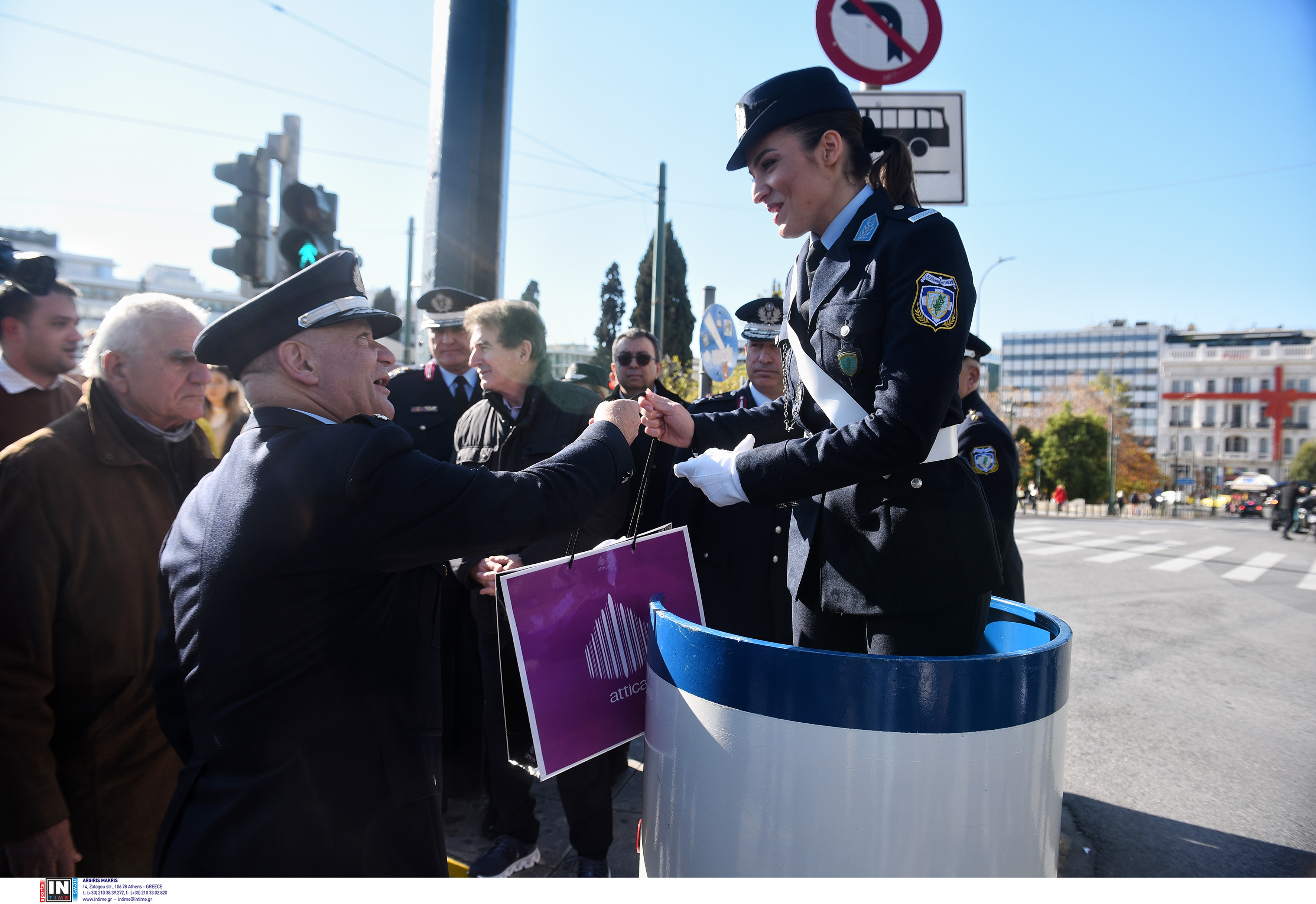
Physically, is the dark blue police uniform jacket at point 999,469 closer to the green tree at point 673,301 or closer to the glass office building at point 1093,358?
the green tree at point 673,301

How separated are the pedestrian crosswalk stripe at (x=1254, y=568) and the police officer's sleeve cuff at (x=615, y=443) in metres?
13.7

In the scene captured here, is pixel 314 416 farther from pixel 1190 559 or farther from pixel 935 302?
pixel 1190 559

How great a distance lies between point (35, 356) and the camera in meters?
3.40

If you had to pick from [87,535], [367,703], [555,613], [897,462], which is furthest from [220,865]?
[897,462]

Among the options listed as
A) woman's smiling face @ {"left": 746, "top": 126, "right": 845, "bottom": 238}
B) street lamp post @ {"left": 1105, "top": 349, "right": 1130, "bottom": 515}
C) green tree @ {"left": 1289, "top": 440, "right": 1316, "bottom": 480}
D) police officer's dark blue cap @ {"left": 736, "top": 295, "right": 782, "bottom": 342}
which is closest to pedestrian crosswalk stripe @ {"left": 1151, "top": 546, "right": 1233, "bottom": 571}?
police officer's dark blue cap @ {"left": 736, "top": 295, "right": 782, "bottom": 342}

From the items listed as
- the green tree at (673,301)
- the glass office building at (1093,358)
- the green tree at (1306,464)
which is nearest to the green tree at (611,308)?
the green tree at (673,301)

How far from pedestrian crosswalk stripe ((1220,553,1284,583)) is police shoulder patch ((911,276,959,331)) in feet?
44.6

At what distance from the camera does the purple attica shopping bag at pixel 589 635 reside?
1.70m

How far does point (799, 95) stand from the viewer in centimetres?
171

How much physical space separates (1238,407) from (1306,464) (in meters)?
16.8

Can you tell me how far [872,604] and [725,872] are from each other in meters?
0.61

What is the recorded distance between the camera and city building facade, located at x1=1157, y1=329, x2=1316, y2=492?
78625mm

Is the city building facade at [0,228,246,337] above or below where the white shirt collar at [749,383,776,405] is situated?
above

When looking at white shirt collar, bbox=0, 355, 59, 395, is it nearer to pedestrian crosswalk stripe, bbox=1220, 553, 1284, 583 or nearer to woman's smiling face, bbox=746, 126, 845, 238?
woman's smiling face, bbox=746, 126, 845, 238
